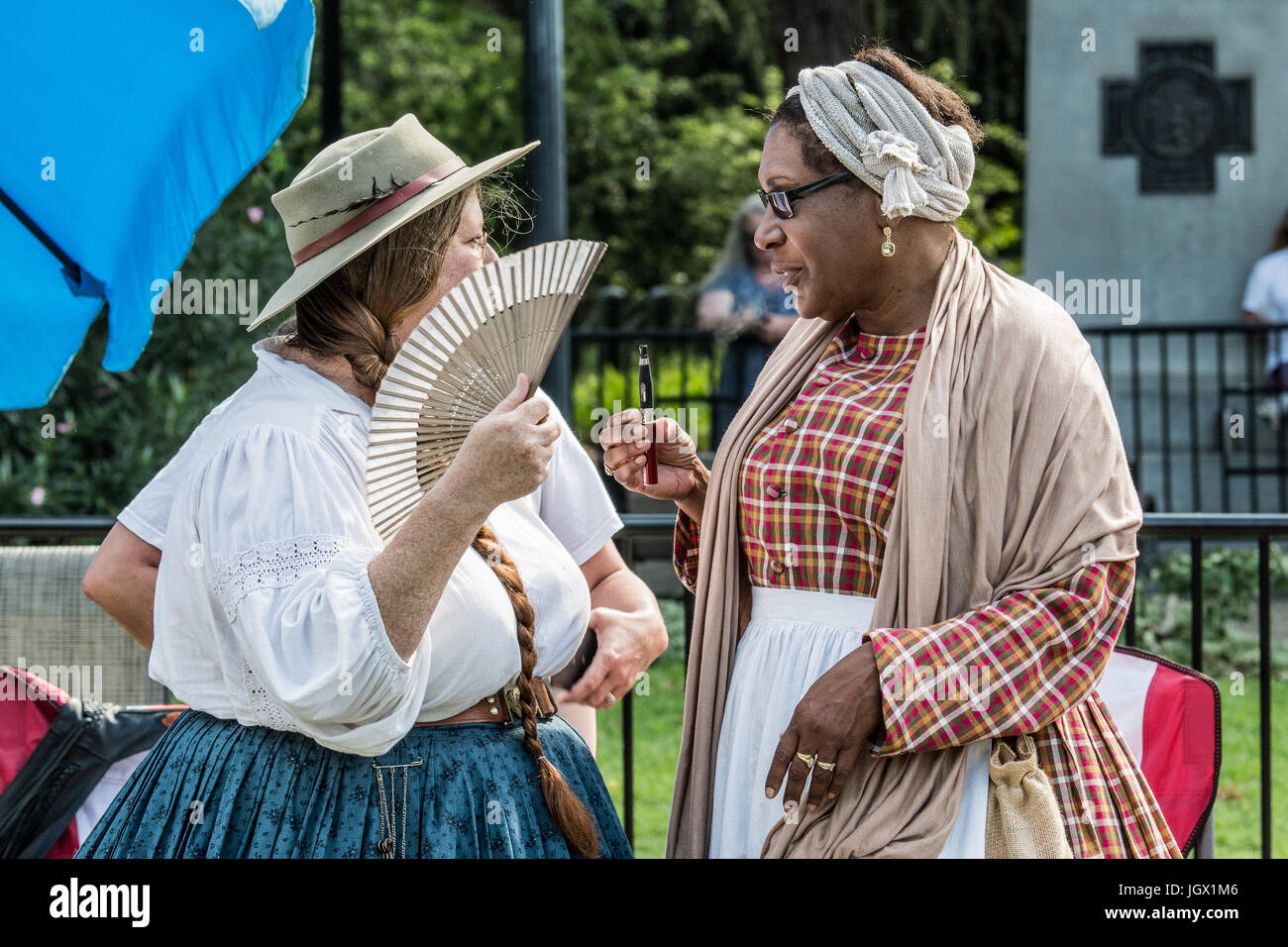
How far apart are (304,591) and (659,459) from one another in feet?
3.19

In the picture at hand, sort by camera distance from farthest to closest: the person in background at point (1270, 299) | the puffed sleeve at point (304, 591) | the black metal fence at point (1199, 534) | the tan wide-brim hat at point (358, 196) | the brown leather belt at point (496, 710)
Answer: the person in background at point (1270, 299) → the black metal fence at point (1199, 534) → the brown leather belt at point (496, 710) → the tan wide-brim hat at point (358, 196) → the puffed sleeve at point (304, 591)

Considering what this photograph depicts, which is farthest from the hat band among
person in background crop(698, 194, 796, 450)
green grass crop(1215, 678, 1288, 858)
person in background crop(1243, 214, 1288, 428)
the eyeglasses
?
person in background crop(1243, 214, 1288, 428)

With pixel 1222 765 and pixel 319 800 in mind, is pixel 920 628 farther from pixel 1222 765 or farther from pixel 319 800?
pixel 1222 765

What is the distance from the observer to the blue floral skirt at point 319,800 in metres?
2.47

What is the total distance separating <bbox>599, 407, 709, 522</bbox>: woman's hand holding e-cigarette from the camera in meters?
2.84

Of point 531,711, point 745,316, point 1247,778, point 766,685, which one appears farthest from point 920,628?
point 745,316

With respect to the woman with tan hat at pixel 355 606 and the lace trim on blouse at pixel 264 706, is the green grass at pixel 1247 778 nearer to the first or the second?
the woman with tan hat at pixel 355 606

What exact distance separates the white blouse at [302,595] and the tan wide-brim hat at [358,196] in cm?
20

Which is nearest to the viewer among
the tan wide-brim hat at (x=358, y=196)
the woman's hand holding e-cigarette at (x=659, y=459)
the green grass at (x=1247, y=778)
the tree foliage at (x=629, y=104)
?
the tan wide-brim hat at (x=358, y=196)

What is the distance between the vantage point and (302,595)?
2264 mm

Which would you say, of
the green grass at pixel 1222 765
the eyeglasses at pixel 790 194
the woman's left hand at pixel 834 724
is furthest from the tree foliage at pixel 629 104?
the woman's left hand at pixel 834 724

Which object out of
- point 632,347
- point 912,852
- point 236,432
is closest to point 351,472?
point 236,432

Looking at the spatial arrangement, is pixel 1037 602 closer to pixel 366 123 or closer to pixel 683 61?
pixel 366 123

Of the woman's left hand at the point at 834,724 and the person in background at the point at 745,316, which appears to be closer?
the woman's left hand at the point at 834,724
